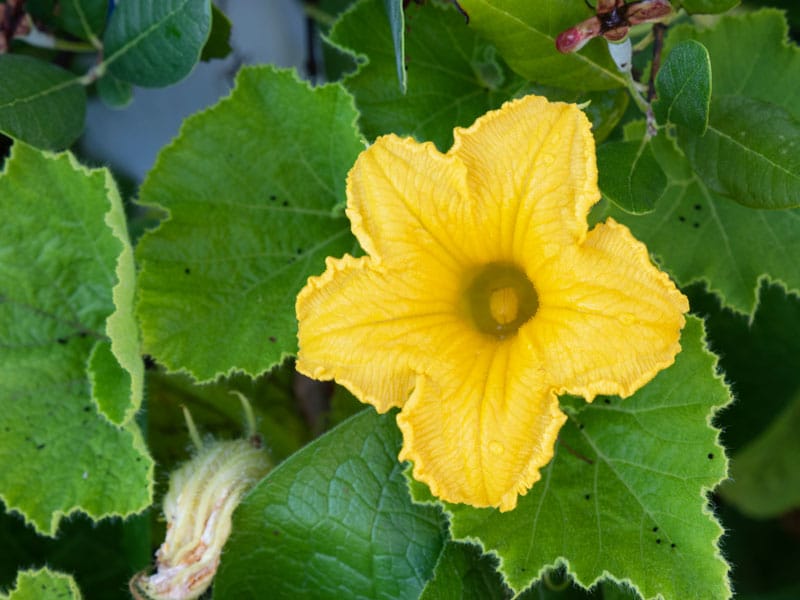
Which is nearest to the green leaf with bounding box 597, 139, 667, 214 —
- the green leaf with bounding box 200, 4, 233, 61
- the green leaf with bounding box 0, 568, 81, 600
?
the green leaf with bounding box 200, 4, 233, 61

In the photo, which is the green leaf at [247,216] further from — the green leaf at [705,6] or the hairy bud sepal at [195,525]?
the green leaf at [705,6]

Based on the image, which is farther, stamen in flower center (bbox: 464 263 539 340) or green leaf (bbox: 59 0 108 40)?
green leaf (bbox: 59 0 108 40)

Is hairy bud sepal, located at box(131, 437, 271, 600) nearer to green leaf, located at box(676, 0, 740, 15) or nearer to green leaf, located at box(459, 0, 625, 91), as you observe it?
green leaf, located at box(459, 0, 625, 91)

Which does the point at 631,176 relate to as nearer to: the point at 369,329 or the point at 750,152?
the point at 750,152

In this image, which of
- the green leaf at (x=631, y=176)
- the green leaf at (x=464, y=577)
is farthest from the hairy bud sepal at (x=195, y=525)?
the green leaf at (x=631, y=176)

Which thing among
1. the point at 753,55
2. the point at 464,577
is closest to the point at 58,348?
the point at 464,577
